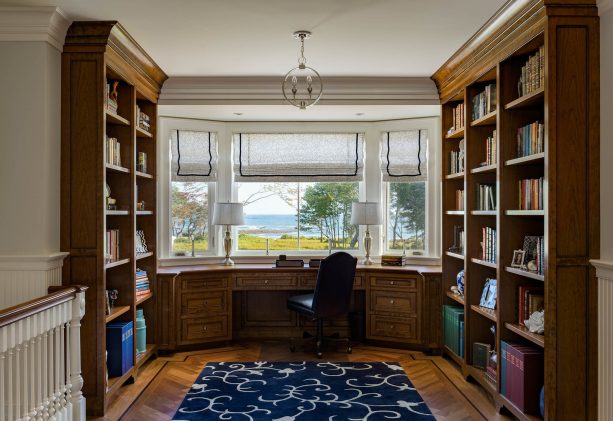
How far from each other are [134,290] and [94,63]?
182 cm

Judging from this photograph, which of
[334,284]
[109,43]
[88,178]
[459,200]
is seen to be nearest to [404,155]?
[459,200]

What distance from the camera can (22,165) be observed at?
3.41m

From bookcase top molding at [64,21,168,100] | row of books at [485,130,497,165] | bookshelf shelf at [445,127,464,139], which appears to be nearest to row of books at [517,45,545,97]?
row of books at [485,130,497,165]

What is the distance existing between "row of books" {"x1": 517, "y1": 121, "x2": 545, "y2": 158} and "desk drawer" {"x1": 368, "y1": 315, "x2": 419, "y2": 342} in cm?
228

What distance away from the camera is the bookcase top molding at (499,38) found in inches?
118

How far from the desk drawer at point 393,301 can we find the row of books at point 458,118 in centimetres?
165

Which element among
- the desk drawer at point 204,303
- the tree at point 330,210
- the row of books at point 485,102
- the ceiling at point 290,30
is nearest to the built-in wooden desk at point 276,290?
the desk drawer at point 204,303

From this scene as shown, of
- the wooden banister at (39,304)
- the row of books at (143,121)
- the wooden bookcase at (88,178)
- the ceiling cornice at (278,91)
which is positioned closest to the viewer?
the wooden banister at (39,304)

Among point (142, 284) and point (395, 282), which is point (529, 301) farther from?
point (142, 284)

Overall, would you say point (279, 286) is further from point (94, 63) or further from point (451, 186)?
point (94, 63)

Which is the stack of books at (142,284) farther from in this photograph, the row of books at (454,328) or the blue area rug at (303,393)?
the row of books at (454,328)

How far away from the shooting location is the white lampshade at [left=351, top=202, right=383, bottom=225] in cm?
574

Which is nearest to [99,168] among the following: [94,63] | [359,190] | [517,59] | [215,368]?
[94,63]

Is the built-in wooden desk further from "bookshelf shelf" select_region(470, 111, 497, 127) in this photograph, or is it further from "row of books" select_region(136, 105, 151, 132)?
"bookshelf shelf" select_region(470, 111, 497, 127)
